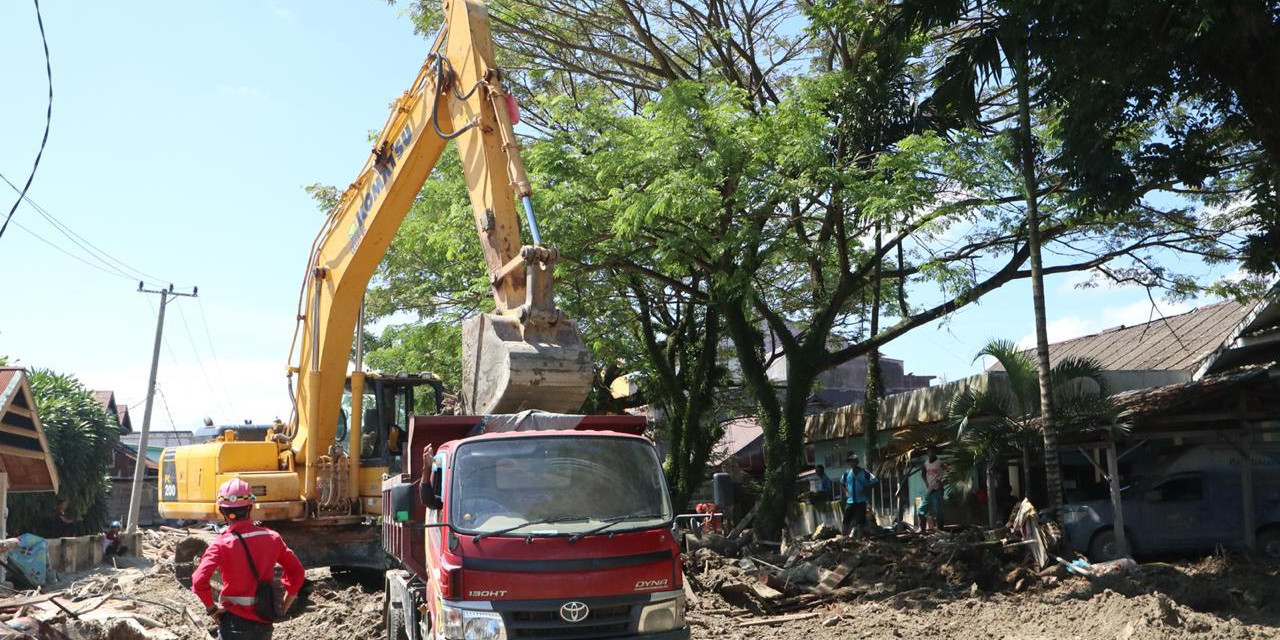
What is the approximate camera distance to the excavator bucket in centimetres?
894

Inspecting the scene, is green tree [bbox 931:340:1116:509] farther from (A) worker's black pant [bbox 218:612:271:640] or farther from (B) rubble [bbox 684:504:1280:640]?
(A) worker's black pant [bbox 218:612:271:640]

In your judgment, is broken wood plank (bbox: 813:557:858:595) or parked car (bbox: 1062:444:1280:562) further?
parked car (bbox: 1062:444:1280:562)

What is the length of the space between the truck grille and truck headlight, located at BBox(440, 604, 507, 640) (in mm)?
60

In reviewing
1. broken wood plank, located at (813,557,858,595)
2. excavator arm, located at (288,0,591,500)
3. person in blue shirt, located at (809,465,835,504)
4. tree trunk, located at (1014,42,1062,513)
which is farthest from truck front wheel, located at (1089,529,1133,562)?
excavator arm, located at (288,0,591,500)

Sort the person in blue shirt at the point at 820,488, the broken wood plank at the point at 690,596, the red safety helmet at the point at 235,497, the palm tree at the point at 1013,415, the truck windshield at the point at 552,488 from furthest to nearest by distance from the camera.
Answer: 1. the person in blue shirt at the point at 820,488
2. the palm tree at the point at 1013,415
3. the broken wood plank at the point at 690,596
4. the truck windshield at the point at 552,488
5. the red safety helmet at the point at 235,497

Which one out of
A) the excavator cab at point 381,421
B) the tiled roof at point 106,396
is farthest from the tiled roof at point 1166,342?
the tiled roof at point 106,396

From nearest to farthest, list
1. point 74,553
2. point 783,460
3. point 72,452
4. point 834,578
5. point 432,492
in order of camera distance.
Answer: point 432,492 < point 834,578 < point 783,460 < point 74,553 < point 72,452

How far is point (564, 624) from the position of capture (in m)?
7.36

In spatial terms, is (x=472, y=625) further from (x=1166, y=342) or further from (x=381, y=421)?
(x=1166, y=342)

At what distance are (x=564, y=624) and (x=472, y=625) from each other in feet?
1.99

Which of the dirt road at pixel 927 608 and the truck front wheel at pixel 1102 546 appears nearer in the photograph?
the dirt road at pixel 927 608

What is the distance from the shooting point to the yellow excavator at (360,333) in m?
9.37

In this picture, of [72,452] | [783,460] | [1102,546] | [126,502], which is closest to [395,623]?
[1102,546]

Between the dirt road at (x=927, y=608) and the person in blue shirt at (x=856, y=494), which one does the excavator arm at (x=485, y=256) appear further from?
the person in blue shirt at (x=856, y=494)
